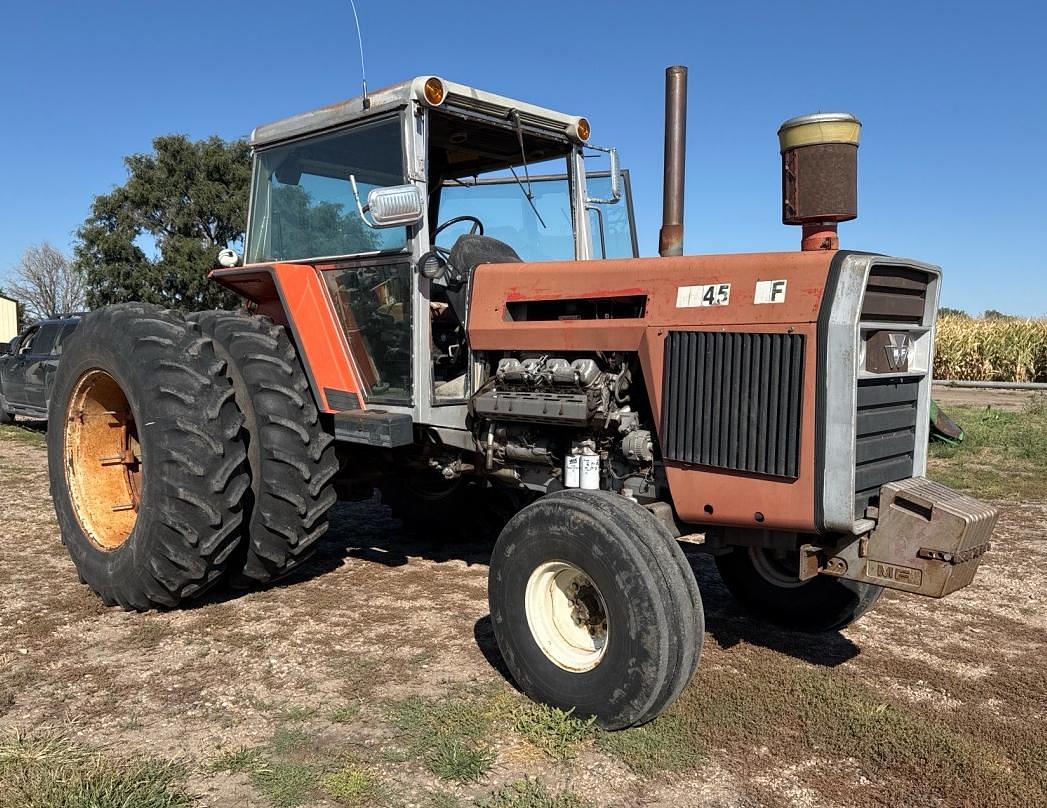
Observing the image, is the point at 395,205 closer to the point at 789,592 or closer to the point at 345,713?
the point at 345,713

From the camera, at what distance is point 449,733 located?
3.06 meters

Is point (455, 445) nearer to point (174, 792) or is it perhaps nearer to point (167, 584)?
point (167, 584)

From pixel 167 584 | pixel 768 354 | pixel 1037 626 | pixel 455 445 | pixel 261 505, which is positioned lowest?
pixel 1037 626

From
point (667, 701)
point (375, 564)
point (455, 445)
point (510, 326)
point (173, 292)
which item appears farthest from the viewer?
point (173, 292)

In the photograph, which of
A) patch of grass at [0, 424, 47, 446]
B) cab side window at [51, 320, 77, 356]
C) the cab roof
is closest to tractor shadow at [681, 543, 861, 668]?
the cab roof

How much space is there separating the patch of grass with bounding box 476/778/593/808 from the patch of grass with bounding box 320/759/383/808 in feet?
1.09

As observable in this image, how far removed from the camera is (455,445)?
14.0 feet

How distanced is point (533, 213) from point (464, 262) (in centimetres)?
89

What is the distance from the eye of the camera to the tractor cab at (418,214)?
413 cm

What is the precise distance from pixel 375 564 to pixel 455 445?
1452 mm

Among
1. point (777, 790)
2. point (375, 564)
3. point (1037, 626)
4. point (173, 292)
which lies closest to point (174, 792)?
point (777, 790)

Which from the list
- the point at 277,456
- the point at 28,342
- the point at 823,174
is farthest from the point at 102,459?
the point at 28,342

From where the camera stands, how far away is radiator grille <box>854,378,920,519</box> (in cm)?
314

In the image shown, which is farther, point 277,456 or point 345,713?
point 277,456
